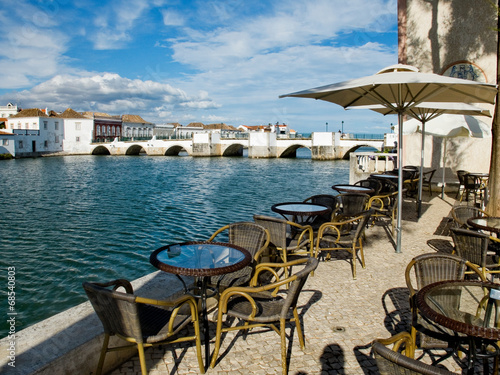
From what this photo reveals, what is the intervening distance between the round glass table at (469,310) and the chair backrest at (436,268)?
0.41m

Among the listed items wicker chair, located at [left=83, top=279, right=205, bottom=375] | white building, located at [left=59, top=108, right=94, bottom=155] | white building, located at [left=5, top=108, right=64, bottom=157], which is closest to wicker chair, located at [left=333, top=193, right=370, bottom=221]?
wicker chair, located at [left=83, top=279, right=205, bottom=375]

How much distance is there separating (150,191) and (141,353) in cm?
1899

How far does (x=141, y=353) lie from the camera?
7.91 ft

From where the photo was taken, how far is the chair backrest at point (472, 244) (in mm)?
3744

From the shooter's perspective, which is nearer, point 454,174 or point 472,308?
point 472,308

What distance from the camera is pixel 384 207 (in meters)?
8.12

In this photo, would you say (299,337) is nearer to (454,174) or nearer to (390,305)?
(390,305)

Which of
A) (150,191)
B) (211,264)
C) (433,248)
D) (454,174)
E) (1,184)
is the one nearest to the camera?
(211,264)

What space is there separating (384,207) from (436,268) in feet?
17.3

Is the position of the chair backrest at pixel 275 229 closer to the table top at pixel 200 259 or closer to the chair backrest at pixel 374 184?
the table top at pixel 200 259

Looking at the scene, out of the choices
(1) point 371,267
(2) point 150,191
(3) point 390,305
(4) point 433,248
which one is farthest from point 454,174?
(2) point 150,191

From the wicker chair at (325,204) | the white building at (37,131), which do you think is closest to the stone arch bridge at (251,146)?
the white building at (37,131)

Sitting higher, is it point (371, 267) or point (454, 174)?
point (454, 174)

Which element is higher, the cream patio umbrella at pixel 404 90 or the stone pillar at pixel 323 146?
the stone pillar at pixel 323 146
